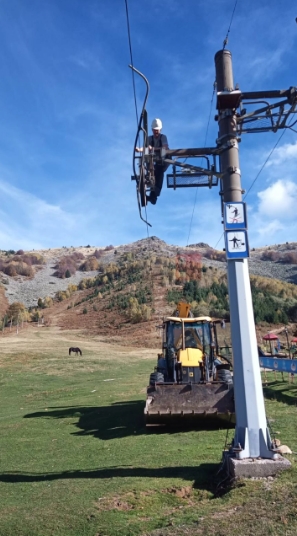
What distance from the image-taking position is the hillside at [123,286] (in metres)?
49.4

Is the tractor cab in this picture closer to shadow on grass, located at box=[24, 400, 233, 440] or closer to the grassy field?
shadow on grass, located at box=[24, 400, 233, 440]

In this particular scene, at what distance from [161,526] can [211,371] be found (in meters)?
6.79

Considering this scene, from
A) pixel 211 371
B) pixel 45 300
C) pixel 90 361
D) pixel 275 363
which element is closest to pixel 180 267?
pixel 45 300

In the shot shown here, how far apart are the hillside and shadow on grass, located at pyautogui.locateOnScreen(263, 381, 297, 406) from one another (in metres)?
15.2


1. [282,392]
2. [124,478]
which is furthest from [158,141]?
[282,392]

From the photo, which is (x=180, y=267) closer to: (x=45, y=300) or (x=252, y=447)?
(x=45, y=300)

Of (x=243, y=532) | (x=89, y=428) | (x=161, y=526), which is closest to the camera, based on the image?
(x=243, y=532)

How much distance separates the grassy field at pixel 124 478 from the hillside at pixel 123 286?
20.6 meters

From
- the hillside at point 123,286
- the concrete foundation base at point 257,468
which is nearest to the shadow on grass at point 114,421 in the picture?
the concrete foundation base at point 257,468

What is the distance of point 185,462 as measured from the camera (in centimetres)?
678

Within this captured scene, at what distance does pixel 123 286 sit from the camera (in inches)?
2603

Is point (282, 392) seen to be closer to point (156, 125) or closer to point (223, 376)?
point (223, 376)

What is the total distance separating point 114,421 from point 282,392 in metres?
6.12

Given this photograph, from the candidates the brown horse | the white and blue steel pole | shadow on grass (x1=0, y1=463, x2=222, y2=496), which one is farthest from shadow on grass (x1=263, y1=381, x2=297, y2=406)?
the brown horse
